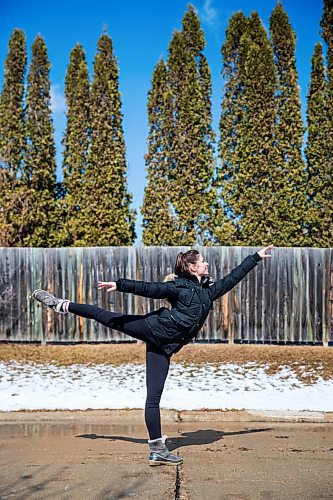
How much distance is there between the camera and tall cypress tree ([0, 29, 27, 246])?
17234 millimetres

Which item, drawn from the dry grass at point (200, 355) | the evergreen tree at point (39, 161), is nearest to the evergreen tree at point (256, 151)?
the dry grass at point (200, 355)

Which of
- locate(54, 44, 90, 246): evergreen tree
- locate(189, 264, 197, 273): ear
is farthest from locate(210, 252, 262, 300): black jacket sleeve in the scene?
locate(54, 44, 90, 246): evergreen tree

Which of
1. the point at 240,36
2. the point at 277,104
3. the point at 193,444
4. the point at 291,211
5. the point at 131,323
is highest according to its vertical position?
the point at 240,36

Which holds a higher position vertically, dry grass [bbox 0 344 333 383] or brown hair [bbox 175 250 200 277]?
brown hair [bbox 175 250 200 277]

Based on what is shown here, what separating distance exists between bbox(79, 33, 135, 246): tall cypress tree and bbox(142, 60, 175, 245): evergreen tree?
566mm

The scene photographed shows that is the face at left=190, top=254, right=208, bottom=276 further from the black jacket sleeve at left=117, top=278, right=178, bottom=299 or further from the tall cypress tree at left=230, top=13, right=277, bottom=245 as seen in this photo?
the tall cypress tree at left=230, top=13, right=277, bottom=245

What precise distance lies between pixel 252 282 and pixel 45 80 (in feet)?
25.2

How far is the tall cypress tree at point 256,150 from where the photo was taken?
661 inches

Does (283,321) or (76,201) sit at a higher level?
(76,201)

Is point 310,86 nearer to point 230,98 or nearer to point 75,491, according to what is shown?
point 230,98

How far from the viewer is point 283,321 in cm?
1448

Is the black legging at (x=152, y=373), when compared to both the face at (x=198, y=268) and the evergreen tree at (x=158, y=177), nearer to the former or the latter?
the face at (x=198, y=268)

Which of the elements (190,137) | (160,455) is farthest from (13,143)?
(160,455)

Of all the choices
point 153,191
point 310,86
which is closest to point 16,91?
point 153,191
